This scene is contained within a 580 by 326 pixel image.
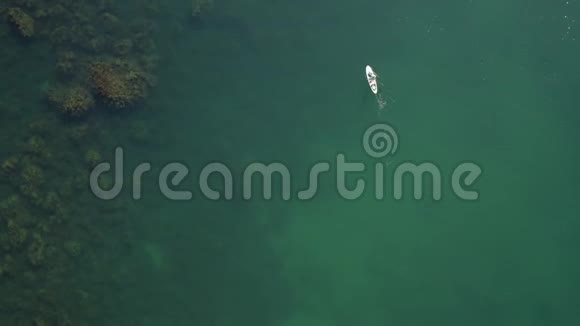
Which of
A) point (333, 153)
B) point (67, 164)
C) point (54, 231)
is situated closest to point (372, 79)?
point (333, 153)

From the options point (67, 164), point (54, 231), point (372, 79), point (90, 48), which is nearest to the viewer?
point (54, 231)

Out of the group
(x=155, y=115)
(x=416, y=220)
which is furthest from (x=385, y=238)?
(x=155, y=115)

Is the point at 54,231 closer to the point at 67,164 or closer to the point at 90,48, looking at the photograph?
the point at 67,164

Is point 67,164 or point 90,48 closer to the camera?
point 67,164

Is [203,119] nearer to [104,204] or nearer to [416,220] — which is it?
[104,204]

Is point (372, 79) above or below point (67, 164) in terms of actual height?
above

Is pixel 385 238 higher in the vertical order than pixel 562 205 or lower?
lower

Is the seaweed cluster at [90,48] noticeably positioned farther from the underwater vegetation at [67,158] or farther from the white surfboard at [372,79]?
the white surfboard at [372,79]

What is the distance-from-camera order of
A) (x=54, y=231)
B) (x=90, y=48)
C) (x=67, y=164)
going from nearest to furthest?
(x=54, y=231), (x=67, y=164), (x=90, y=48)

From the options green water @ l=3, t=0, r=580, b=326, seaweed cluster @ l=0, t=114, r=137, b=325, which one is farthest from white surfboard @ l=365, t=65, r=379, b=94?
seaweed cluster @ l=0, t=114, r=137, b=325
